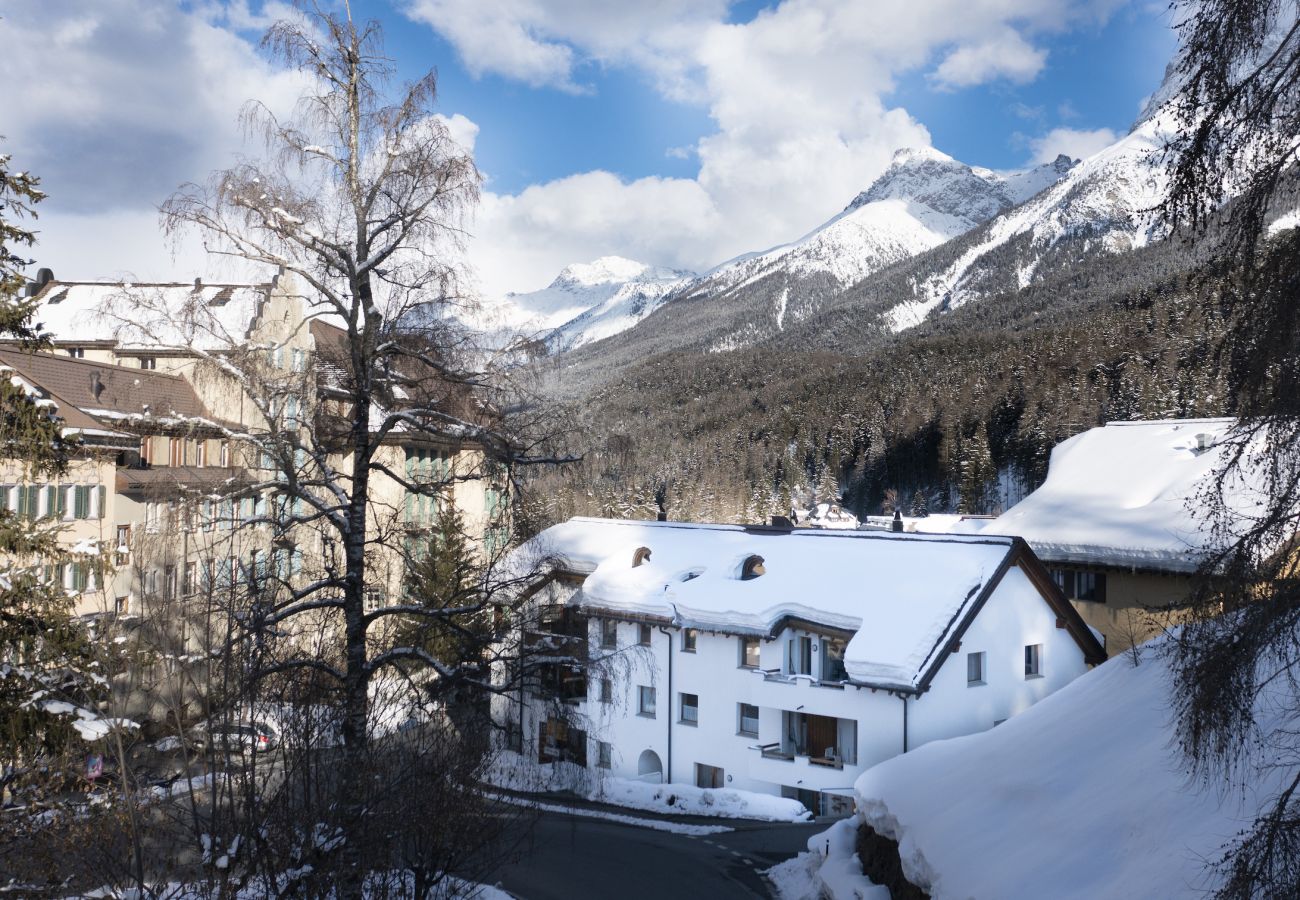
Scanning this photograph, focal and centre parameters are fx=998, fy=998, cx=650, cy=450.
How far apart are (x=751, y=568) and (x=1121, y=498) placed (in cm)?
1491

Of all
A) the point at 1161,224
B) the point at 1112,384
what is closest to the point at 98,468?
A: the point at 1161,224

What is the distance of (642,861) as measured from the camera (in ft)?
78.9

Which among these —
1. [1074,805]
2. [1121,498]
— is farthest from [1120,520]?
[1074,805]

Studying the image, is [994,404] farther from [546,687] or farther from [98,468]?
[546,687]

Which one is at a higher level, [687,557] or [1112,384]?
[1112,384]

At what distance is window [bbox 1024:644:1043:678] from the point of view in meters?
32.6

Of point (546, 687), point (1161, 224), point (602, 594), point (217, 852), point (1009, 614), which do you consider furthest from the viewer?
point (602, 594)

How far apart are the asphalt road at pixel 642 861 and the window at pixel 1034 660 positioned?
9329 mm

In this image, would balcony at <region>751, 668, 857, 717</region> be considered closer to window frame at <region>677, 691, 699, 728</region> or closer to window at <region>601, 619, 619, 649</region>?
window frame at <region>677, 691, 699, 728</region>

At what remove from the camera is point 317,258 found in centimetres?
1212

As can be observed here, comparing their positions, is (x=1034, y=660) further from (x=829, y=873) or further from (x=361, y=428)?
(x=361, y=428)

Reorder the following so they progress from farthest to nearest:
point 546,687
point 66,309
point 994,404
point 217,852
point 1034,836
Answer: point 994,404, point 66,309, point 1034,836, point 546,687, point 217,852

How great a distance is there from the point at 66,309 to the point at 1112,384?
115145mm

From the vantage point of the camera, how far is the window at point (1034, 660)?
3256 centimetres
